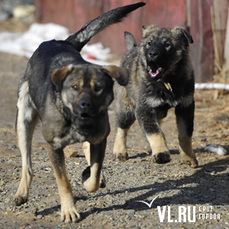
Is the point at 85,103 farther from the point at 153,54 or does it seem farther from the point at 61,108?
the point at 153,54

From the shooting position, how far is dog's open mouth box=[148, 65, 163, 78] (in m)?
5.05

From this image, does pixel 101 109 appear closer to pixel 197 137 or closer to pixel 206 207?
pixel 206 207

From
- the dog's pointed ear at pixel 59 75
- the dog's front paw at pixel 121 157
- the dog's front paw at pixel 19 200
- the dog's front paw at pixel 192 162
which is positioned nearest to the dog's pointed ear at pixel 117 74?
the dog's pointed ear at pixel 59 75

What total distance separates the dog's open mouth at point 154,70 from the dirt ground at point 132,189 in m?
1.19

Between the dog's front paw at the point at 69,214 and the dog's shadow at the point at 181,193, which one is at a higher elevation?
the dog's front paw at the point at 69,214

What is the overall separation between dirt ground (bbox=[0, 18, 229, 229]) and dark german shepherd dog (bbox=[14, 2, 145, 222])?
226 millimetres

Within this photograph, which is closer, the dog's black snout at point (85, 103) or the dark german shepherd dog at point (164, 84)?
the dog's black snout at point (85, 103)

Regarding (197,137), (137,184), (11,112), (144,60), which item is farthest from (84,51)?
(137,184)

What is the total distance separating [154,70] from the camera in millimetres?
5133

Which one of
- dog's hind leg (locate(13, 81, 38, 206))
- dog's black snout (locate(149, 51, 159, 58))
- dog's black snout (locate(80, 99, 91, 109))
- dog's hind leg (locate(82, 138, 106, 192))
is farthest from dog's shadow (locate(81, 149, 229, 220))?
dog's black snout (locate(149, 51, 159, 58))

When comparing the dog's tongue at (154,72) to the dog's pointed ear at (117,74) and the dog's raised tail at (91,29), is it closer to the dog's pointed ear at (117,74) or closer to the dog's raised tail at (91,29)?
the dog's raised tail at (91,29)

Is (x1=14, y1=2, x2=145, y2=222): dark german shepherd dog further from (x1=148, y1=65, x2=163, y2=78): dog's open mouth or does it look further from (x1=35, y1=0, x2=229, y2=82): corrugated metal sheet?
(x1=35, y1=0, x2=229, y2=82): corrugated metal sheet

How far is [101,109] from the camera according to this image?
3.60 m

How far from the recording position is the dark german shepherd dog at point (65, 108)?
11.5ft
